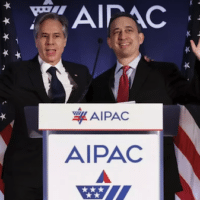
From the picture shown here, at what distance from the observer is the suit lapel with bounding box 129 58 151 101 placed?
2.45 meters

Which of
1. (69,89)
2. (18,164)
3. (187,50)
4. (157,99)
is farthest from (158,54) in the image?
(18,164)

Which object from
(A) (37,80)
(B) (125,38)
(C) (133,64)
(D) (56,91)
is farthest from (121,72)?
(A) (37,80)

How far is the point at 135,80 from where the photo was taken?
2.47 m

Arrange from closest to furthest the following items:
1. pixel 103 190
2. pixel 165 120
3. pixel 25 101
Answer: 1. pixel 103 190
2. pixel 165 120
3. pixel 25 101

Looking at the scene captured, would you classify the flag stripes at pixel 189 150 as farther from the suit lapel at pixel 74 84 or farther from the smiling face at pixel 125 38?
the suit lapel at pixel 74 84

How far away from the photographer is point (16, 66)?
2.57 metres

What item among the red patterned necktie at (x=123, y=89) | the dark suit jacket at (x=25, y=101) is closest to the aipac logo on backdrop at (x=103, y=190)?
the dark suit jacket at (x=25, y=101)

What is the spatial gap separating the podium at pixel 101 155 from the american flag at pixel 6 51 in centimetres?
167

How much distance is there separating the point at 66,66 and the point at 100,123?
4.48 ft

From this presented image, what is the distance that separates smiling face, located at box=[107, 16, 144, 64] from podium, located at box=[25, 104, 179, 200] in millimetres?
1237

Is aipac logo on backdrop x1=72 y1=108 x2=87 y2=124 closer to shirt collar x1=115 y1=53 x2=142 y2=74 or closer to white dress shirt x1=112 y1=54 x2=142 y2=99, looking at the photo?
white dress shirt x1=112 y1=54 x2=142 y2=99

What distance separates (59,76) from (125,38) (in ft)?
1.82

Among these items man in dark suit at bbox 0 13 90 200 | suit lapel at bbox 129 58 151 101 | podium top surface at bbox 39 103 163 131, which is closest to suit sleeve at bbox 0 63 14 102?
man in dark suit at bbox 0 13 90 200

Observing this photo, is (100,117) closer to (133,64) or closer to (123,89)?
(123,89)
